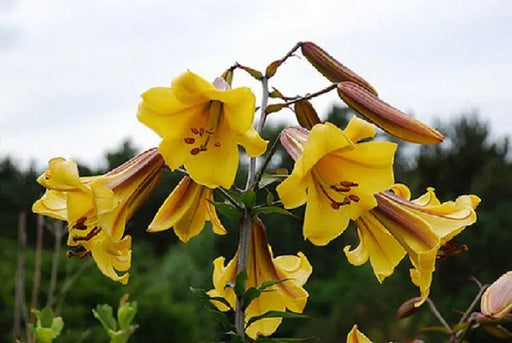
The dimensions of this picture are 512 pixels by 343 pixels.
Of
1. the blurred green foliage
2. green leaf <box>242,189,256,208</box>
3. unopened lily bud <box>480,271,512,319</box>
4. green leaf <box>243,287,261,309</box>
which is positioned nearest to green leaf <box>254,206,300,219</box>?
green leaf <box>242,189,256,208</box>

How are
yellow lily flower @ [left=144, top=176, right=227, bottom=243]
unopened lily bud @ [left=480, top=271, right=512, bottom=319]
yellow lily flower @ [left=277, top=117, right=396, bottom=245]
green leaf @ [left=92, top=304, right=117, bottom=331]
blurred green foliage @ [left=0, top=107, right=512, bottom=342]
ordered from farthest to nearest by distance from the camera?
blurred green foliage @ [left=0, top=107, right=512, bottom=342] → green leaf @ [left=92, top=304, right=117, bottom=331] → unopened lily bud @ [left=480, top=271, right=512, bottom=319] → yellow lily flower @ [left=144, top=176, right=227, bottom=243] → yellow lily flower @ [left=277, top=117, right=396, bottom=245]

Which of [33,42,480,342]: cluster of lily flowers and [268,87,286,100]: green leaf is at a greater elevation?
[268,87,286,100]: green leaf

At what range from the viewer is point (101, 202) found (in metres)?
1.09

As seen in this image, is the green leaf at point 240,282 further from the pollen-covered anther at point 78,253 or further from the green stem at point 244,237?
the pollen-covered anther at point 78,253

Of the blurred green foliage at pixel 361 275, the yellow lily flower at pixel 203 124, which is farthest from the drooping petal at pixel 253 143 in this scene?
the blurred green foliage at pixel 361 275

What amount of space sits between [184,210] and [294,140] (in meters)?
0.24

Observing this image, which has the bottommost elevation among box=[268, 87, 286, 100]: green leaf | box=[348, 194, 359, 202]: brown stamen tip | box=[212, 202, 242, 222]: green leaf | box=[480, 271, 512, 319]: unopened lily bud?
box=[480, 271, 512, 319]: unopened lily bud

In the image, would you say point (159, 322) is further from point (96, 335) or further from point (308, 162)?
point (308, 162)

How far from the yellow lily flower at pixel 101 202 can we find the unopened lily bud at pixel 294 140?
0.20 metres

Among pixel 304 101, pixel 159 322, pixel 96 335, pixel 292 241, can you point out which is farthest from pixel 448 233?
pixel 292 241

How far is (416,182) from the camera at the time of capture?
12.4 metres

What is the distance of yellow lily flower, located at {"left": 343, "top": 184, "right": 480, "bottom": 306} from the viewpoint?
1.09 m

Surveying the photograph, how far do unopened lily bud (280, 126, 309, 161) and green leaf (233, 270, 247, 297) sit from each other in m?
0.18

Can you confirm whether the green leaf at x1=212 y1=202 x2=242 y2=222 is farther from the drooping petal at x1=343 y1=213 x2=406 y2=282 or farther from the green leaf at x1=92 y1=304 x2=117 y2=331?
the green leaf at x1=92 y1=304 x2=117 y2=331
